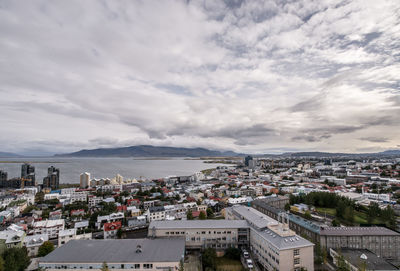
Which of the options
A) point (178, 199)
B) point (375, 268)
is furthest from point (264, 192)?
point (375, 268)

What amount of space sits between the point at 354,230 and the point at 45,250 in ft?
39.3

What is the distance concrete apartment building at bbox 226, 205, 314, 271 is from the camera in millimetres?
6325

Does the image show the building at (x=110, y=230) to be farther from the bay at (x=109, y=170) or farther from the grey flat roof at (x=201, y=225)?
the bay at (x=109, y=170)

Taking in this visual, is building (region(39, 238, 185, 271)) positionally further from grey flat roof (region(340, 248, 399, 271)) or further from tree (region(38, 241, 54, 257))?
grey flat roof (region(340, 248, 399, 271))

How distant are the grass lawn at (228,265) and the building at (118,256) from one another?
4.71 feet

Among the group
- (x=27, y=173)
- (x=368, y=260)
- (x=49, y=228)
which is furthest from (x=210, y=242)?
(x=27, y=173)

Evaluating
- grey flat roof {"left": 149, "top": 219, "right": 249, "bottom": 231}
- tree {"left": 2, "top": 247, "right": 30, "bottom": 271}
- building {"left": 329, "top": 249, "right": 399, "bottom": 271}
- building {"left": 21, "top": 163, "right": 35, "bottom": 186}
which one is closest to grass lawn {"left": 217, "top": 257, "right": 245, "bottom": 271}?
grey flat roof {"left": 149, "top": 219, "right": 249, "bottom": 231}

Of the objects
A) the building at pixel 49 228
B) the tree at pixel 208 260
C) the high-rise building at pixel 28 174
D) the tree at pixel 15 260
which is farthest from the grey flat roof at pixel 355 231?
the high-rise building at pixel 28 174

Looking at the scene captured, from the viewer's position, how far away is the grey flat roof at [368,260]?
649 cm

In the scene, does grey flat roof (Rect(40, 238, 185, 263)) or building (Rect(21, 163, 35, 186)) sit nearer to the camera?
grey flat roof (Rect(40, 238, 185, 263))

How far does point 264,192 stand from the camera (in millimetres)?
21750

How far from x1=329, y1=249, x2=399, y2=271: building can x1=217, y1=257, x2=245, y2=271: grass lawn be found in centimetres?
317

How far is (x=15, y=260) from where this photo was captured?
21.6 ft

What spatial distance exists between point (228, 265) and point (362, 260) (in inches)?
167
